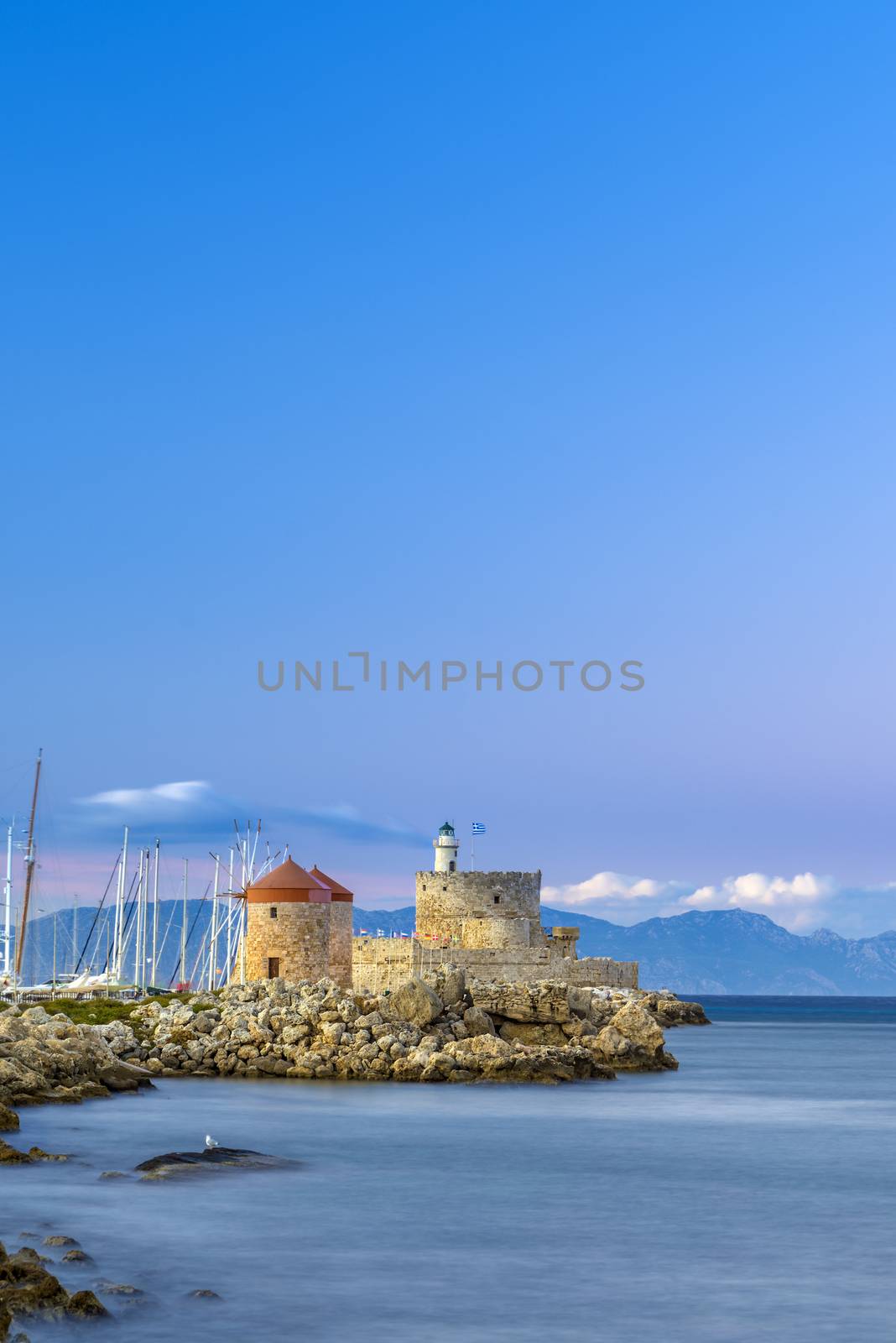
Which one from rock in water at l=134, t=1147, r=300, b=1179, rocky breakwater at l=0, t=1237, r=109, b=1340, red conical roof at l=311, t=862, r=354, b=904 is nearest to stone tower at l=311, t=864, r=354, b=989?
red conical roof at l=311, t=862, r=354, b=904

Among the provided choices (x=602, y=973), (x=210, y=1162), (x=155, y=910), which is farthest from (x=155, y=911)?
(x=210, y=1162)

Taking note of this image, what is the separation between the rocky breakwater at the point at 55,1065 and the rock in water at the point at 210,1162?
4520mm

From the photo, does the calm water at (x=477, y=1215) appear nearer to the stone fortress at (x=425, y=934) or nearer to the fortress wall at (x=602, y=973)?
the stone fortress at (x=425, y=934)

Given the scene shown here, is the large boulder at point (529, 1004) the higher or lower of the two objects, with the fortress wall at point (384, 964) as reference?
lower

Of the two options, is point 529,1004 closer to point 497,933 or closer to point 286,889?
point 286,889

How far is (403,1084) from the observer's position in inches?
1328

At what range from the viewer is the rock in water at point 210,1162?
20453 mm

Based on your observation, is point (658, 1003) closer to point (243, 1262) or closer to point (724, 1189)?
point (724, 1189)

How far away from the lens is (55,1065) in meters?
30.1

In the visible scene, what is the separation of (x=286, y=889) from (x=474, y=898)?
57.4 feet

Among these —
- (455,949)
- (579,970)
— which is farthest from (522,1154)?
(579,970)

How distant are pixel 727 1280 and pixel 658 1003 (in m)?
59.3

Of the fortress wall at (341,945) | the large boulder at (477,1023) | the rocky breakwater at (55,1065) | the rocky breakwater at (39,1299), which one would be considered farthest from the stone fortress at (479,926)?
the rocky breakwater at (39,1299)

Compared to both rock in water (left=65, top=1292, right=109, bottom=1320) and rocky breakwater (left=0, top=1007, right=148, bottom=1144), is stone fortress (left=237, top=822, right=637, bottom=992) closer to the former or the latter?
rocky breakwater (left=0, top=1007, right=148, bottom=1144)
